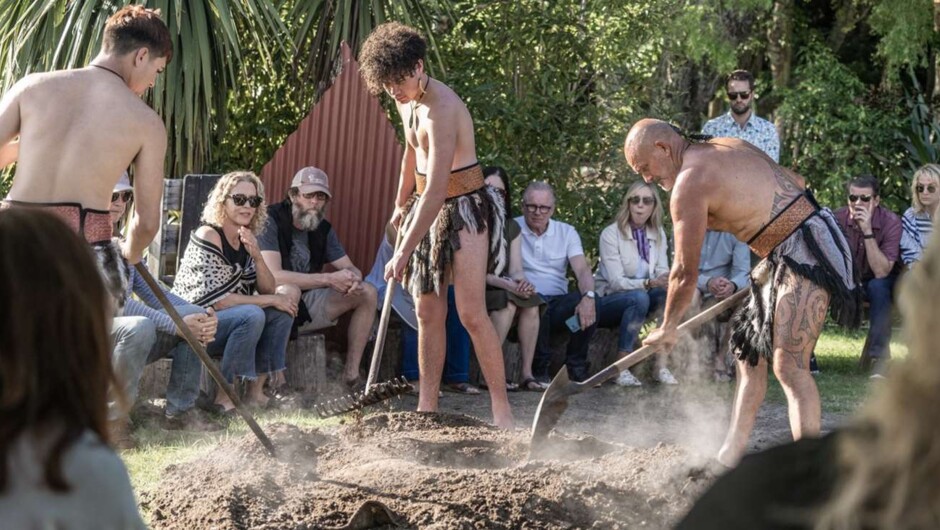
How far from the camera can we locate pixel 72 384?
189 cm

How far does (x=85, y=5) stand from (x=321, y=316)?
3114 mm

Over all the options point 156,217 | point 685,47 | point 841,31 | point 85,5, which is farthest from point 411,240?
point 841,31

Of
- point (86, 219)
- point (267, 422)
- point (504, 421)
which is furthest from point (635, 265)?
point (86, 219)

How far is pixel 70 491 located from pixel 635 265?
7610 mm

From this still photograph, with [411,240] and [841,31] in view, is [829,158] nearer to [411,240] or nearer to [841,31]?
[841,31]

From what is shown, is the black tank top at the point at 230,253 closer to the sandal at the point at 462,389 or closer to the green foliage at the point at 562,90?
the sandal at the point at 462,389

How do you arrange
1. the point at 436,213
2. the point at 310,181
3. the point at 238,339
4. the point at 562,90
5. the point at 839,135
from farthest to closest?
the point at 839,135 → the point at 562,90 → the point at 310,181 → the point at 238,339 → the point at 436,213

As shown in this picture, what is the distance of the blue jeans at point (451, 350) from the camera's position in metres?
8.44

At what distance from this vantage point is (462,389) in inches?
336

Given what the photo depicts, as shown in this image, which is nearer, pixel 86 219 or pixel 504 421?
pixel 86 219

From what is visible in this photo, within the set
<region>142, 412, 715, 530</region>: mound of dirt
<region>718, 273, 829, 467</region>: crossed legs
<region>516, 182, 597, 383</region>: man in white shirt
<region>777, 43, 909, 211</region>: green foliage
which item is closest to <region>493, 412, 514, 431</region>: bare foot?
<region>142, 412, 715, 530</region>: mound of dirt

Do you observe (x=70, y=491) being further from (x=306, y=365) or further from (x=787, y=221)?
(x=306, y=365)

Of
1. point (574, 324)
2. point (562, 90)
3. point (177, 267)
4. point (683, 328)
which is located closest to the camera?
point (683, 328)

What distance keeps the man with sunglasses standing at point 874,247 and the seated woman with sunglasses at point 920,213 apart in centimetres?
6
